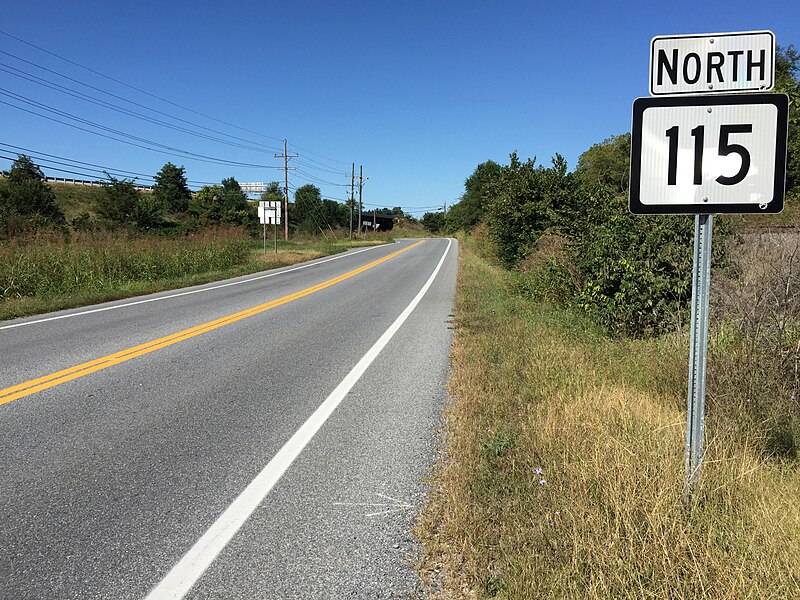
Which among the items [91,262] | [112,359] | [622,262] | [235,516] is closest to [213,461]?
[235,516]

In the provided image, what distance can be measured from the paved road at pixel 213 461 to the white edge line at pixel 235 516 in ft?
0.04

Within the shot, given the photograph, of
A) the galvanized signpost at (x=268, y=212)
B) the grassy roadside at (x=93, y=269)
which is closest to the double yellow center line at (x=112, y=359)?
the grassy roadside at (x=93, y=269)

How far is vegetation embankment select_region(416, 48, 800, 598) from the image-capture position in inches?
95.1

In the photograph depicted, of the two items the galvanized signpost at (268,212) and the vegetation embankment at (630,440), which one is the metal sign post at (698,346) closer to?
the vegetation embankment at (630,440)

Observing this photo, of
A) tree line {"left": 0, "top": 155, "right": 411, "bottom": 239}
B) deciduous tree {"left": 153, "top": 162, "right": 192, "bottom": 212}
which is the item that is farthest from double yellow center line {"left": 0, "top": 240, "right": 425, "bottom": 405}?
deciduous tree {"left": 153, "top": 162, "right": 192, "bottom": 212}

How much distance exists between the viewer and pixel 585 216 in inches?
391

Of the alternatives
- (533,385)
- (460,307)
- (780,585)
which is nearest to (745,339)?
(533,385)

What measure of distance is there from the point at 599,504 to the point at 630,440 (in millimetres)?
863

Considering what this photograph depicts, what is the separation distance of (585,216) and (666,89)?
7.40m

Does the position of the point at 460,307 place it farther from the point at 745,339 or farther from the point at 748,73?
the point at 748,73

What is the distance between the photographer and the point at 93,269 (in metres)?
16.0

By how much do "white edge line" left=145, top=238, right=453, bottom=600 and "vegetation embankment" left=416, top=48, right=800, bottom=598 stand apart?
1.06 meters

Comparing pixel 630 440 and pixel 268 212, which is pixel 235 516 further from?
pixel 268 212

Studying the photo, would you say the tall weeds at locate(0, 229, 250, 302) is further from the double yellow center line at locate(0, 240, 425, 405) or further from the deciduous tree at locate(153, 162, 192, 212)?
the deciduous tree at locate(153, 162, 192, 212)
